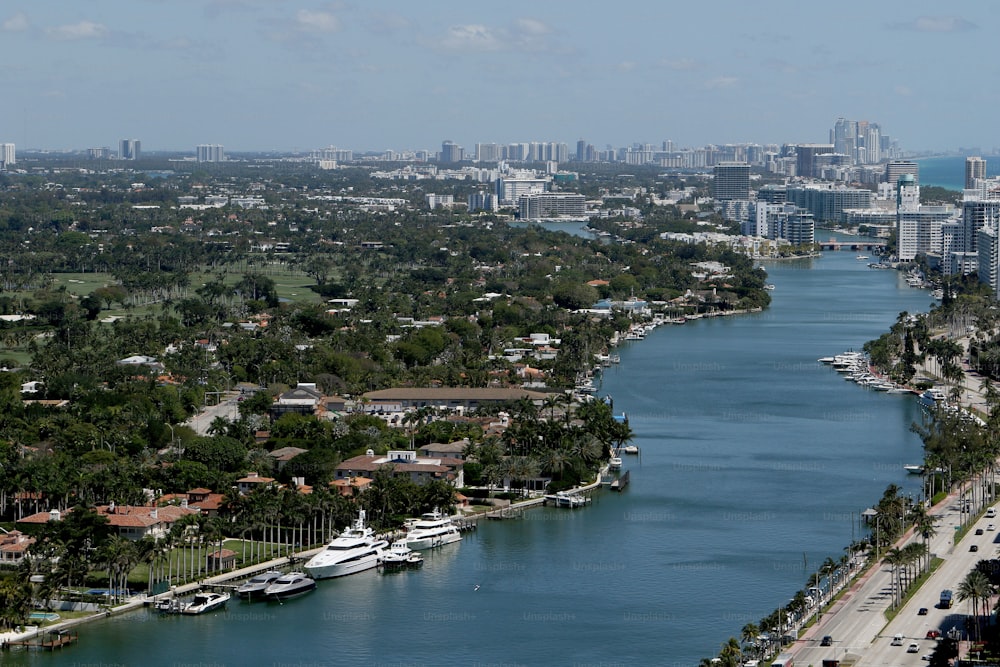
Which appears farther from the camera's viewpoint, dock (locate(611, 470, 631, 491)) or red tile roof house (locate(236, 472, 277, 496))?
dock (locate(611, 470, 631, 491))

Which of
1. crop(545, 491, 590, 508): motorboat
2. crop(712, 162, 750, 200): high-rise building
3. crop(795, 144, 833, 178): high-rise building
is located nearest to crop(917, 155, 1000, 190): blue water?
crop(795, 144, 833, 178): high-rise building

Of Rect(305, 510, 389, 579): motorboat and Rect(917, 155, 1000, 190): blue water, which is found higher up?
Rect(917, 155, 1000, 190): blue water

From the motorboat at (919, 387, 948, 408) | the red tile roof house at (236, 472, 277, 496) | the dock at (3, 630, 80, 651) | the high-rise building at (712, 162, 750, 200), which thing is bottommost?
the dock at (3, 630, 80, 651)

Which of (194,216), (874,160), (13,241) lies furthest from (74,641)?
(874,160)

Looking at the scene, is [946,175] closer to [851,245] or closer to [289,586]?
[851,245]

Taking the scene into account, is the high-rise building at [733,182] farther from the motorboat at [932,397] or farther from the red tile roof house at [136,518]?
the red tile roof house at [136,518]

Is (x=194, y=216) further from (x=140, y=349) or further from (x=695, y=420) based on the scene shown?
(x=695, y=420)

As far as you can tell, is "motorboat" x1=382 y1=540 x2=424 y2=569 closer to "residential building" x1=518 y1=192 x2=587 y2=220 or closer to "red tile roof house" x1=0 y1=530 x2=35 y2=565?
"red tile roof house" x1=0 y1=530 x2=35 y2=565

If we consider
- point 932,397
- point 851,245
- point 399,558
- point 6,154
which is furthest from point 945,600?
point 6,154

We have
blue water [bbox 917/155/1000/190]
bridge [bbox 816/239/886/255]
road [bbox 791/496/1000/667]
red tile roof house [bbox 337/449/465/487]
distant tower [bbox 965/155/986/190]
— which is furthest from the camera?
blue water [bbox 917/155/1000/190]
